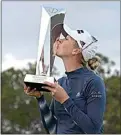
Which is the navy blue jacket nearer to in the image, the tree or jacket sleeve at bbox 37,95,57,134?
jacket sleeve at bbox 37,95,57,134

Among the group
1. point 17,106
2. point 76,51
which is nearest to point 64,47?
point 76,51

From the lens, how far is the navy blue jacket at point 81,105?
195cm

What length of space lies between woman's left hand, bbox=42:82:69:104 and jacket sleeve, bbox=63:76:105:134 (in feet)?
0.07

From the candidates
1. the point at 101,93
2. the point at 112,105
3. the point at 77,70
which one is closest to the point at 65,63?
the point at 77,70

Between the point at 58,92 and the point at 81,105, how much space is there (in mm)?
166

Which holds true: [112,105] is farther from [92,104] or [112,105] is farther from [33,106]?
[92,104]

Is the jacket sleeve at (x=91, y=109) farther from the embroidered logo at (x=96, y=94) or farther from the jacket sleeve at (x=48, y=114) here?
the jacket sleeve at (x=48, y=114)

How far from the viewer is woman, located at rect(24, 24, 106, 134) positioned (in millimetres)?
1952

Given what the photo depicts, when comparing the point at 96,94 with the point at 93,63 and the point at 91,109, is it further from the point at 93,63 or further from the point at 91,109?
the point at 93,63

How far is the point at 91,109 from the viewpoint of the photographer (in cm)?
197

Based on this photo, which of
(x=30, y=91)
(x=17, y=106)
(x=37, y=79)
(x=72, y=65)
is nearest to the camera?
(x=37, y=79)

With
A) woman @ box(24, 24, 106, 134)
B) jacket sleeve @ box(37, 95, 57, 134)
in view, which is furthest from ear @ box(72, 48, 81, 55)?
jacket sleeve @ box(37, 95, 57, 134)

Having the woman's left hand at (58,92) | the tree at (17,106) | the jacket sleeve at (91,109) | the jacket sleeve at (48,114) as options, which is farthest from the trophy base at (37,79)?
the tree at (17,106)

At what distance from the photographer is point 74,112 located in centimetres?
194
